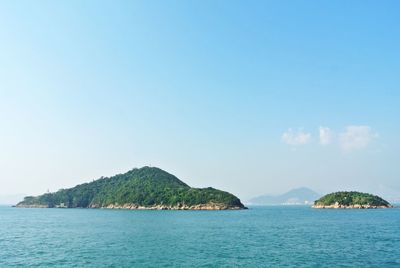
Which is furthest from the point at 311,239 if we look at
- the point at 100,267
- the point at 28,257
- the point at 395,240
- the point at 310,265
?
the point at 28,257

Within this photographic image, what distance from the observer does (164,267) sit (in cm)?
5169

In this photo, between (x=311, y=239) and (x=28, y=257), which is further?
(x=311, y=239)

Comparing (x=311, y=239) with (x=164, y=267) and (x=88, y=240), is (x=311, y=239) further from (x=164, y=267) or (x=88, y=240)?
(x=88, y=240)

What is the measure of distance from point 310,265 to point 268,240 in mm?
28717

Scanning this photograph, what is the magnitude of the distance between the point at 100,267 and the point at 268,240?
140ft

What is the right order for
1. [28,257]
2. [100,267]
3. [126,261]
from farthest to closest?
[28,257], [126,261], [100,267]

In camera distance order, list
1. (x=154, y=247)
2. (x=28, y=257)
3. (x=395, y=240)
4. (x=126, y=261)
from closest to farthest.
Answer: (x=126, y=261) < (x=28, y=257) < (x=154, y=247) < (x=395, y=240)

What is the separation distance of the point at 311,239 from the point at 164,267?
44.7 meters

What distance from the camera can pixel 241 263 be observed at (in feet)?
178

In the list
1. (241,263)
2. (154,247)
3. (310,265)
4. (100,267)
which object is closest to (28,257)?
(100,267)

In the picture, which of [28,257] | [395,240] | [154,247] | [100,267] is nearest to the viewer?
[100,267]

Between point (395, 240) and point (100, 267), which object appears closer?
point (100, 267)

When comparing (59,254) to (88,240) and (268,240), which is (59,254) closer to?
(88,240)

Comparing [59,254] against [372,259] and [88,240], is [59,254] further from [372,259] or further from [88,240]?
[372,259]
